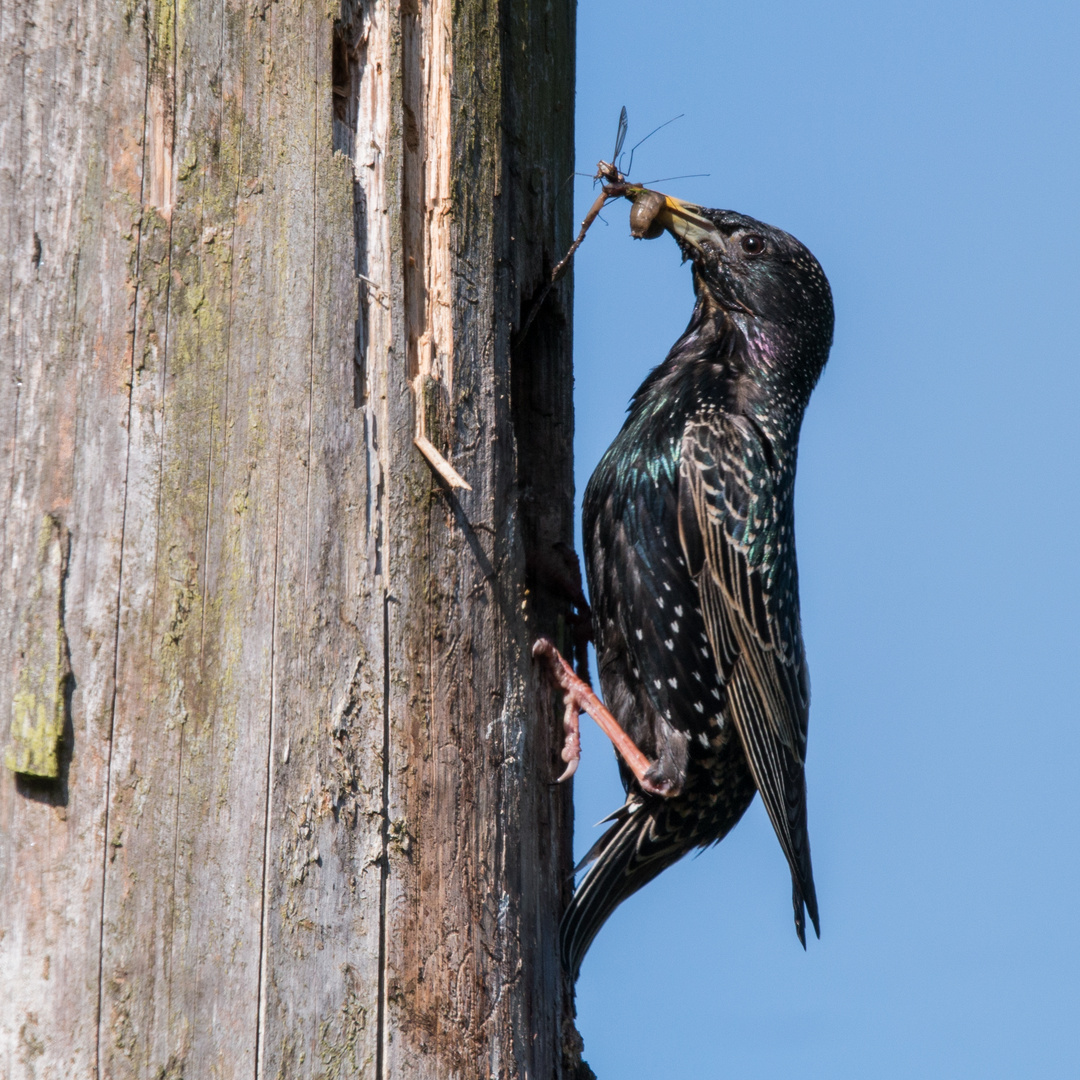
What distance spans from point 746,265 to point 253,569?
7.98ft

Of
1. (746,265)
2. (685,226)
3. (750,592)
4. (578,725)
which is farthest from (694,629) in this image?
(685,226)

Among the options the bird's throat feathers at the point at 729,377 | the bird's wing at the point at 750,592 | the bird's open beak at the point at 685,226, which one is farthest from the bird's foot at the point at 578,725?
the bird's open beak at the point at 685,226

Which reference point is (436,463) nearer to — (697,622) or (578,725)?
(578,725)

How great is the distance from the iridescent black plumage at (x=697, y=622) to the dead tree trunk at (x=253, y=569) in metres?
1.02

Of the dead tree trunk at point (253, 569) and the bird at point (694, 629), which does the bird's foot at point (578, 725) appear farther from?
the dead tree trunk at point (253, 569)

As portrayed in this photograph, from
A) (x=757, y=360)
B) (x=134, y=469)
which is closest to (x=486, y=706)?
(x=134, y=469)

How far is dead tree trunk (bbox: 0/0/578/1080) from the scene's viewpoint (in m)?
2.16

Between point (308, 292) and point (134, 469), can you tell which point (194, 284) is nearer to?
point (308, 292)

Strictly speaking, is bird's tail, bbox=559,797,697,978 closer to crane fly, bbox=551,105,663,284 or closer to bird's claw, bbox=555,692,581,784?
bird's claw, bbox=555,692,581,784

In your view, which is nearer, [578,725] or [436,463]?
[436,463]

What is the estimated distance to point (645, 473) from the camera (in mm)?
3787

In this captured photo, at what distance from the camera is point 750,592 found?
3.84 m

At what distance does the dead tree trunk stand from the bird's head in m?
1.60

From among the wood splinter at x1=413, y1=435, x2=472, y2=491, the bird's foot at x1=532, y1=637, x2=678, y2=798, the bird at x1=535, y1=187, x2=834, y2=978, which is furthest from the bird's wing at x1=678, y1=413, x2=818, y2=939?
the wood splinter at x1=413, y1=435, x2=472, y2=491
